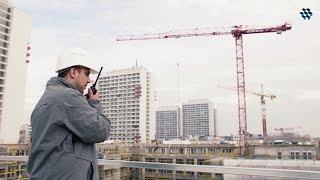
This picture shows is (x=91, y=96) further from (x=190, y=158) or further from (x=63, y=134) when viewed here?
Result: (x=190, y=158)

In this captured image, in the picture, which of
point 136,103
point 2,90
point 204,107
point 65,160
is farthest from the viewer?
point 204,107

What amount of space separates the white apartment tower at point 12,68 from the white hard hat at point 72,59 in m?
49.1

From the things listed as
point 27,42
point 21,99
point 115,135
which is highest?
point 27,42

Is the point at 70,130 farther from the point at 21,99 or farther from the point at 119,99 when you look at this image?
the point at 119,99

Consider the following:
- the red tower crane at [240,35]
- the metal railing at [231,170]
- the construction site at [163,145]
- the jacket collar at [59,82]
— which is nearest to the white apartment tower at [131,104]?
the construction site at [163,145]

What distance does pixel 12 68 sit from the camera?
47406 mm

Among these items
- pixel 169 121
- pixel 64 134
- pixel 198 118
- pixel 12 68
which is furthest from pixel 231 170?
pixel 169 121

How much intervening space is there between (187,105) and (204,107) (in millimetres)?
9911

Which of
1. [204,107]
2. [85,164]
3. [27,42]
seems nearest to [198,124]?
[204,107]

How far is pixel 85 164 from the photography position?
5.22 feet

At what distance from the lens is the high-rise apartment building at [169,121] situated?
154m

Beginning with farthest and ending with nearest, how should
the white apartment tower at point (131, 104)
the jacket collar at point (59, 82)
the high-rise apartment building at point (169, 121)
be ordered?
the high-rise apartment building at point (169, 121) → the white apartment tower at point (131, 104) → the jacket collar at point (59, 82)

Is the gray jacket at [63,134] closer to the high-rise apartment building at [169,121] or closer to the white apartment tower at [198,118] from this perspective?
the white apartment tower at [198,118]

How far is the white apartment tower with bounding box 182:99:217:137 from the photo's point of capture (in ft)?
499
